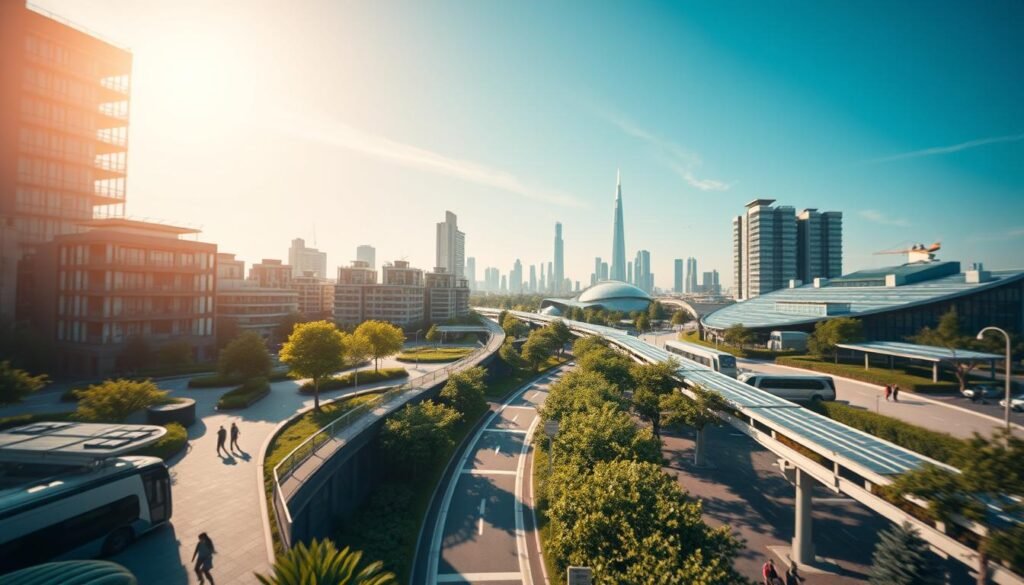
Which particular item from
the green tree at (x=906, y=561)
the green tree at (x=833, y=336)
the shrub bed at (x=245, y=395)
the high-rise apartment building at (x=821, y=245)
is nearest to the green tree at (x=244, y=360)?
the shrub bed at (x=245, y=395)

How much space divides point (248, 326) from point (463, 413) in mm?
52071

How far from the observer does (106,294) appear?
1559 inches

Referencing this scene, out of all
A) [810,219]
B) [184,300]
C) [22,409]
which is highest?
[810,219]

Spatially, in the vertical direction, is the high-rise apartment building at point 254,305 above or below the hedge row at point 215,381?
above

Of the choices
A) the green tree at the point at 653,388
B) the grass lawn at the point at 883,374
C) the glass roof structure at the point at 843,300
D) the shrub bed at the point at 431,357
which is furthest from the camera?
the shrub bed at the point at 431,357

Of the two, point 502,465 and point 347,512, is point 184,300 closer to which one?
point 347,512

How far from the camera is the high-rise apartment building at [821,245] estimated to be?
389 feet

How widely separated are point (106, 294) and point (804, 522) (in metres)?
58.4

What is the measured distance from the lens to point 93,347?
38.8 m

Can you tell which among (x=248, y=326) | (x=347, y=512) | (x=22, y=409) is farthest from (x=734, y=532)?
(x=248, y=326)

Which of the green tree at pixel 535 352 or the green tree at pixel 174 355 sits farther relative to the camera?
the green tree at pixel 535 352

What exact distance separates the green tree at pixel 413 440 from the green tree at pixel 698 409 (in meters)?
13.8

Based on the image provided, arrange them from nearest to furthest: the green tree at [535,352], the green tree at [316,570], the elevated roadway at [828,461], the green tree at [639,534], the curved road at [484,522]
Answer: the green tree at [316,570], the green tree at [639,534], the elevated roadway at [828,461], the curved road at [484,522], the green tree at [535,352]

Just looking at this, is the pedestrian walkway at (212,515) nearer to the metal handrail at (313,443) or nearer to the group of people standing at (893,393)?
the metal handrail at (313,443)
